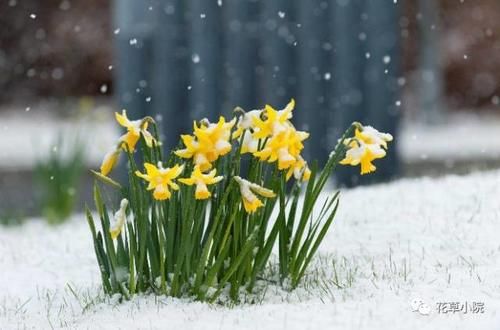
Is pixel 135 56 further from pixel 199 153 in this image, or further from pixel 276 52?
pixel 199 153

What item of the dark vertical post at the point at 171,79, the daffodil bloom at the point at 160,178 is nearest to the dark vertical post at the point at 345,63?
the dark vertical post at the point at 171,79

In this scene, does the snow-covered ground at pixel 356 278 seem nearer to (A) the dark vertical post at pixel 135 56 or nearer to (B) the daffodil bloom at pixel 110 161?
(B) the daffodil bloom at pixel 110 161

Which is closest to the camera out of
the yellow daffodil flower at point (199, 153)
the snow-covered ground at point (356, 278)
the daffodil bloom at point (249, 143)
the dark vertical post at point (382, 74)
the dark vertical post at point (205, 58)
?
the snow-covered ground at point (356, 278)

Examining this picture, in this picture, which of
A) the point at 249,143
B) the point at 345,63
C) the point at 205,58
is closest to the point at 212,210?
the point at 249,143

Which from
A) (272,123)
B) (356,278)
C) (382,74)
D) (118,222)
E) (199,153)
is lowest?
(356,278)

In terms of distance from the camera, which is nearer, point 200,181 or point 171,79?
point 200,181

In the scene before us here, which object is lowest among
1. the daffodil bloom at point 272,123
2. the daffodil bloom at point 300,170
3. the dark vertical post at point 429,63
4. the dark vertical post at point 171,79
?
the daffodil bloom at point 300,170
